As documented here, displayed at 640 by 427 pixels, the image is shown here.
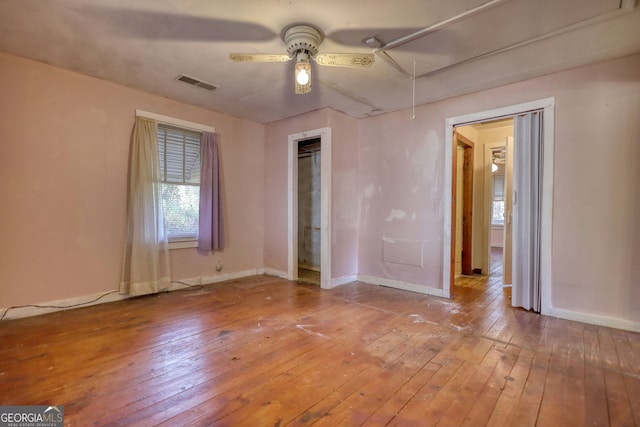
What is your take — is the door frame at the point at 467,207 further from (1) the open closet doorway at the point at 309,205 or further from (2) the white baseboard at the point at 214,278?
(2) the white baseboard at the point at 214,278

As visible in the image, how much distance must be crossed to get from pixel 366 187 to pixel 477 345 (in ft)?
8.88

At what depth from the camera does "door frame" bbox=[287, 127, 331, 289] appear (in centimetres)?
417

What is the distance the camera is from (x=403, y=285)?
4.16 metres

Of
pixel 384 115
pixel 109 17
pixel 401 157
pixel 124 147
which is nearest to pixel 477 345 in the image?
pixel 401 157

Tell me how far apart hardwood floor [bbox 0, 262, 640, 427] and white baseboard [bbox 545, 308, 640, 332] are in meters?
0.10

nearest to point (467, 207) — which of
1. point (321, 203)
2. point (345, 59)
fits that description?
point (321, 203)

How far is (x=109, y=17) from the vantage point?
7.39 ft

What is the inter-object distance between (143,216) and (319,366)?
2847 mm

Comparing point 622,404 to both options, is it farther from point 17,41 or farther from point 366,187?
point 17,41

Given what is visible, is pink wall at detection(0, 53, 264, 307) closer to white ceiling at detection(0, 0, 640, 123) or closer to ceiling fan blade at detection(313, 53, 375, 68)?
white ceiling at detection(0, 0, 640, 123)

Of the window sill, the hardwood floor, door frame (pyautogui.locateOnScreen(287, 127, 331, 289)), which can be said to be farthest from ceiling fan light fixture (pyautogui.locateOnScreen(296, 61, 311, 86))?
the window sill

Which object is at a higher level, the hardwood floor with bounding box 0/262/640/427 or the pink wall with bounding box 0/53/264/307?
the pink wall with bounding box 0/53/264/307

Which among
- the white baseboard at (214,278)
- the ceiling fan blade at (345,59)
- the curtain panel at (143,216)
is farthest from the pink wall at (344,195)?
the curtain panel at (143,216)

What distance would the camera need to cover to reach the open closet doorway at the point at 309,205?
5672mm
